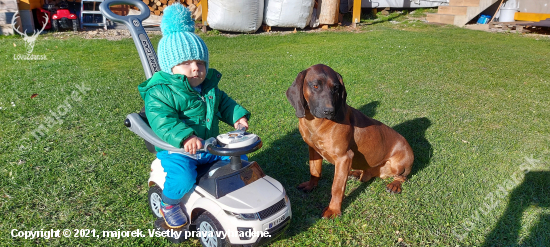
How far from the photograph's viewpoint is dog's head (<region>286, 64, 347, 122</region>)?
298cm

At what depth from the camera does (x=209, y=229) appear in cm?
271

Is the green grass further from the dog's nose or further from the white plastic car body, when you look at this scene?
the dog's nose

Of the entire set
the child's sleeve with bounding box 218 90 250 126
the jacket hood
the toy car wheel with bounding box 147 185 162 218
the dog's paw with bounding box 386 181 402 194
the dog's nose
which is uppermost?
the jacket hood

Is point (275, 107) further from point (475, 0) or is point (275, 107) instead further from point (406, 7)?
point (406, 7)

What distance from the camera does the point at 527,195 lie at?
3715 millimetres

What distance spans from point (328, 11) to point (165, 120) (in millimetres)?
12614

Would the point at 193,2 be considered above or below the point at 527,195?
above

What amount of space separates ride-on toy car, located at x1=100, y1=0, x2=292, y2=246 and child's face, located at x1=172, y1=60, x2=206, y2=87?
0.50 meters

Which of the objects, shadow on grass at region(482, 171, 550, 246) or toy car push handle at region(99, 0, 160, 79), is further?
toy car push handle at region(99, 0, 160, 79)

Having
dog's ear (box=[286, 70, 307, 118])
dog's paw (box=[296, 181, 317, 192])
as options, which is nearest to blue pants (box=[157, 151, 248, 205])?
dog's ear (box=[286, 70, 307, 118])

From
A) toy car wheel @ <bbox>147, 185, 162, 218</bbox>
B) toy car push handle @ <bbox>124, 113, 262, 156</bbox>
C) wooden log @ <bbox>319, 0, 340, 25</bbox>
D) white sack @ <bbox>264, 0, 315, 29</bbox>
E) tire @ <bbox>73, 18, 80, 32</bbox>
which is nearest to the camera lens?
toy car push handle @ <bbox>124, 113, 262, 156</bbox>

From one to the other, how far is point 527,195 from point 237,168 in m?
3.03

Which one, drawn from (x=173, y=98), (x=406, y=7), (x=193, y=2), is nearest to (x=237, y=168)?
(x=173, y=98)

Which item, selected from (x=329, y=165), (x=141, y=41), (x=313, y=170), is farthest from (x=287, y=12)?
(x=313, y=170)
